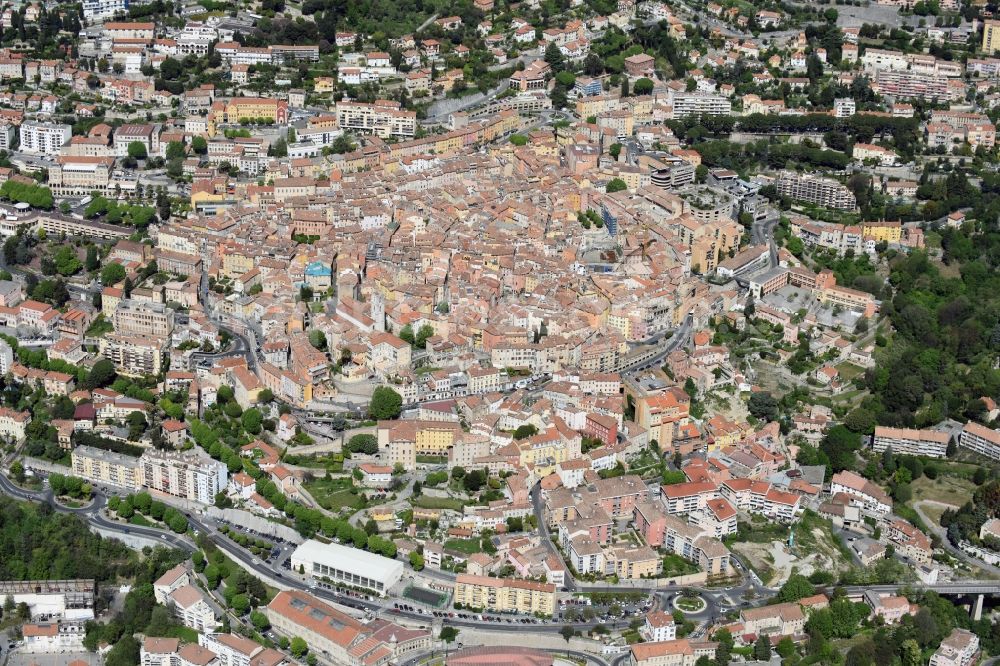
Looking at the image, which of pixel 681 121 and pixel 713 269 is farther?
pixel 681 121

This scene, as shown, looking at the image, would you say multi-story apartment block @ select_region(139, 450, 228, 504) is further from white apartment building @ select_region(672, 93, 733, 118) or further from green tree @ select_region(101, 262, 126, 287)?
white apartment building @ select_region(672, 93, 733, 118)

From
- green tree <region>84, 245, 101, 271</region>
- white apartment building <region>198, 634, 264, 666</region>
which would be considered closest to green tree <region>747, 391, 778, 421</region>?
white apartment building <region>198, 634, 264, 666</region>

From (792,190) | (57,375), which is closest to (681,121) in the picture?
(792,190)

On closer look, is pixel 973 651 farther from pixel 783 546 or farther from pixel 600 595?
pixel 600 595

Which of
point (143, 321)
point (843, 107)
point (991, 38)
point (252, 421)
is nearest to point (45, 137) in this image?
point (143, 321)

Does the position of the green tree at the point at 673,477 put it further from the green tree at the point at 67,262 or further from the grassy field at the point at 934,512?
the green tree at the point at 67,262

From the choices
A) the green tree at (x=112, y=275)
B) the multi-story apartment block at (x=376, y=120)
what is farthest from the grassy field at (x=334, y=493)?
the multi-story apartment block at (x=376, y=120)
